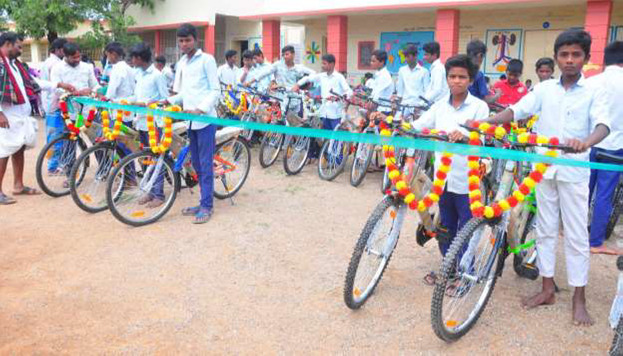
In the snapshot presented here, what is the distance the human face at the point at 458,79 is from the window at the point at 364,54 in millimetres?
13846

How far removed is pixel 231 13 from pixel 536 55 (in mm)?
11107

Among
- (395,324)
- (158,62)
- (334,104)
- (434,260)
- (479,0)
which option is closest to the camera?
(395,324)

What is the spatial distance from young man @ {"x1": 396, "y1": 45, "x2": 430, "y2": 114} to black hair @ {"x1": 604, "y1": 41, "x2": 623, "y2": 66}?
2748 millimetres

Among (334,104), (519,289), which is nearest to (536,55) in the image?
(334,104)

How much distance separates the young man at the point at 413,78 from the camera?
6.98 m

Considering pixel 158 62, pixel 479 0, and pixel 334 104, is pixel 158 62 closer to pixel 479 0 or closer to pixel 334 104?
pixel 334 104

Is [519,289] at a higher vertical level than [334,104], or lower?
lower

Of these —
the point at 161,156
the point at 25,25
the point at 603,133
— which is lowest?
the point at 161,156

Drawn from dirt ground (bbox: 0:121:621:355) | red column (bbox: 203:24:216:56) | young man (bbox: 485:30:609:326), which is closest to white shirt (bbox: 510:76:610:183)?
young man (bbox: 485:30:609:326)

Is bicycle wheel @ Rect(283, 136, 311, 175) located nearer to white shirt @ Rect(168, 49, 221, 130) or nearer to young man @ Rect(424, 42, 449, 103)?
young man @ Rect(424, 42, 449, 103)

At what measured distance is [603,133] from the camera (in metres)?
2.88

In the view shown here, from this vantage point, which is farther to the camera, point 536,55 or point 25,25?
point 25,25

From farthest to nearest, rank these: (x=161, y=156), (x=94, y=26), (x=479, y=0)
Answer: (x=94, y=26) → (x=479, y=0) → (x=161, y=156)

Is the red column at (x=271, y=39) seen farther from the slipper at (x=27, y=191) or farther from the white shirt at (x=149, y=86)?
the slipper at (x=27, y=191)
